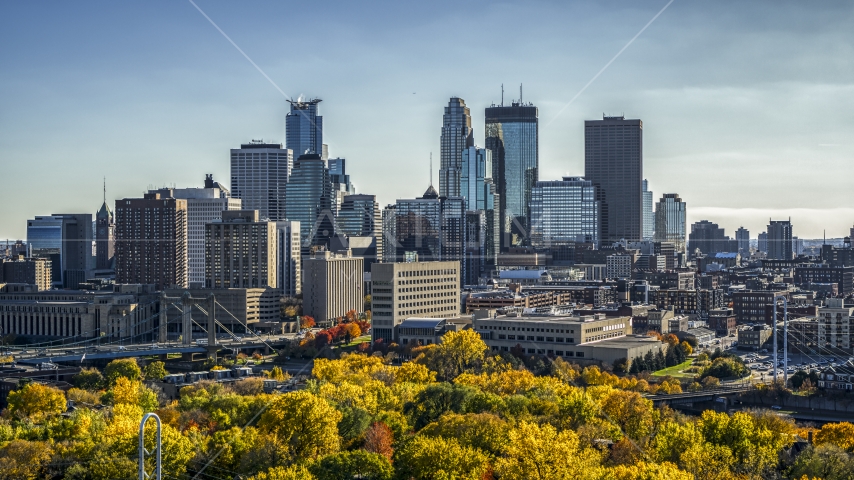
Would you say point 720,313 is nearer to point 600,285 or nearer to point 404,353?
point 600,285

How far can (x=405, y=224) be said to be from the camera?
10588 centimetres

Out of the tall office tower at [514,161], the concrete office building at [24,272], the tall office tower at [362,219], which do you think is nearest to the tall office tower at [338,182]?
the tall office tower at [362,219]

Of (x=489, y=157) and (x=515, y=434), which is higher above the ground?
(x=489, y=157)

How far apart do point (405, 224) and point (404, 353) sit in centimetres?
5783

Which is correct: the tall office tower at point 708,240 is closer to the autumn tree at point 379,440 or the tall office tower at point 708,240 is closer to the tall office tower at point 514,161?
the tall office tower at point 514,161

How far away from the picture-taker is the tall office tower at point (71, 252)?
311ft

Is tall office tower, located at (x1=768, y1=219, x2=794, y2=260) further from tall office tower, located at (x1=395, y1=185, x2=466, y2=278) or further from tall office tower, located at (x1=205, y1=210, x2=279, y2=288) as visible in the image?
tall office tower, located at (x1=205, y1=210, x2=279, y2=288)

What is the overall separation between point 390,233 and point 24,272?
112ft

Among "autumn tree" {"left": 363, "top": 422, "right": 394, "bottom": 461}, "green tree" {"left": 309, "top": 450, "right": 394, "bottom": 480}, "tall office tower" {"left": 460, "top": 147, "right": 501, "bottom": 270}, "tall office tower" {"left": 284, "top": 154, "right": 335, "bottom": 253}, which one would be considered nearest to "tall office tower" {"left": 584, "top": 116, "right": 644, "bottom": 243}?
"tall office tower" {"left": 460, "top": 147, "right": 501, "bottom": 270}

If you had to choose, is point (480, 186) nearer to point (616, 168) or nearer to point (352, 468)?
point (616, 168)

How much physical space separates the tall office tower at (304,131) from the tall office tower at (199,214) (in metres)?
28.0

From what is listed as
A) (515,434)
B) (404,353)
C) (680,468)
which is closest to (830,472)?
(680,468)

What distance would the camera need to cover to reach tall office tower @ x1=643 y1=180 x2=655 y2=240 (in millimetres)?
152750

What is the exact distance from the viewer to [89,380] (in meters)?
40.7
